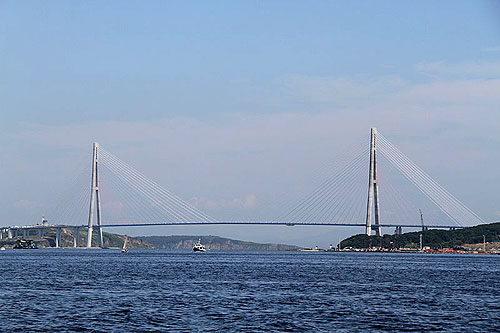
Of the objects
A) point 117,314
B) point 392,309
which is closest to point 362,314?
point 392,309

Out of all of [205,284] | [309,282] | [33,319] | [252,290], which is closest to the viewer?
[33,319]

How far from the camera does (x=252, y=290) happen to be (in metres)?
57.9

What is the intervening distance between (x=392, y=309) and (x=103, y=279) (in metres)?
33.9

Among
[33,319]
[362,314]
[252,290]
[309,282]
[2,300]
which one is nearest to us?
[33,319]

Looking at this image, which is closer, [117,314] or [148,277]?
[117,314]

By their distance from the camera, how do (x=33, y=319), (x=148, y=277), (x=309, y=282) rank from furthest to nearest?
(x=148, y=277) < (x=309, y=282) < (x=33, y=319)

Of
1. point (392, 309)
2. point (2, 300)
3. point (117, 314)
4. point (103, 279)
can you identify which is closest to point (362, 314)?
point (392, 309)

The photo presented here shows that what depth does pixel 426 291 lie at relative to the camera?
59.4m

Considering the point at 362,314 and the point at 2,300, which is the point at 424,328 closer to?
the point at 362,314

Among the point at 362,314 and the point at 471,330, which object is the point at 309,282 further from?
the point at 471,330

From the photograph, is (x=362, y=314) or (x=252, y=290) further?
(x=252, y=290)

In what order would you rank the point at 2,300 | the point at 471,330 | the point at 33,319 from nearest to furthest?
the point at 471,330 < the point at 33,319 < the point at 2,300

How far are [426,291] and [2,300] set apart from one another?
32405mm

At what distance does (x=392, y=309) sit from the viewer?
45219mm
